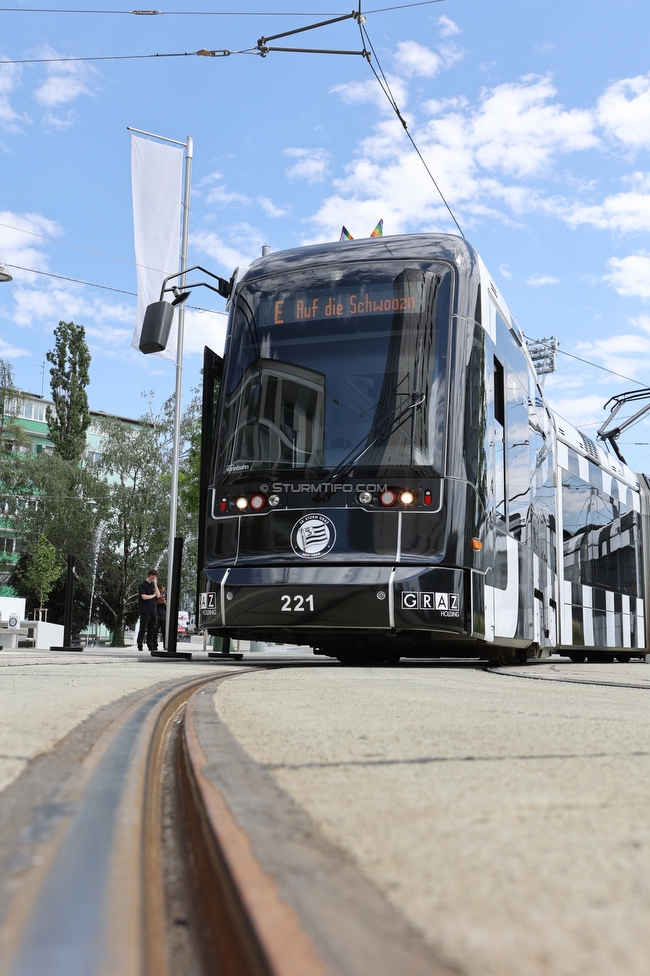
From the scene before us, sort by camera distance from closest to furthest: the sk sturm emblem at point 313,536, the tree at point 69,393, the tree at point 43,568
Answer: the sk sturm emblem at point 313,536, the tree at point 43,568, the tree at point 69,393

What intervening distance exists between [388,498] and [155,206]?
12.8 meters

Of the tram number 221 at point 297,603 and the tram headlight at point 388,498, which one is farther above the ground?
the tram headlight at point 388,498

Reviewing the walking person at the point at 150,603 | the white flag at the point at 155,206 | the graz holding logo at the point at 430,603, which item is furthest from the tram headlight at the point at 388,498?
the white flag at the point at 155,206

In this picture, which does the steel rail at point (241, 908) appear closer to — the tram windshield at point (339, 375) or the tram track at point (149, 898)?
the tram track at point (149, 898)

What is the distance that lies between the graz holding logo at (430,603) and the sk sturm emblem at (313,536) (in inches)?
29.4

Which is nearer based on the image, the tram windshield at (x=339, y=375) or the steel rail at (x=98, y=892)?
the steel rail at (x=98, y=892)

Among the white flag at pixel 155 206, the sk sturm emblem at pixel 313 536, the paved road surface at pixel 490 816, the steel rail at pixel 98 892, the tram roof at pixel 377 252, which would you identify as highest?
the white flag at pixel 155 206

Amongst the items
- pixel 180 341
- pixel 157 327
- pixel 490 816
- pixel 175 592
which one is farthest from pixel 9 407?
pixel 490 816

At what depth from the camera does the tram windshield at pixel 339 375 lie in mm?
7656

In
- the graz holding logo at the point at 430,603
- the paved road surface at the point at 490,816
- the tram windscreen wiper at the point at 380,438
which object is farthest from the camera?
the tram windscreen wiper at the point at 380,438

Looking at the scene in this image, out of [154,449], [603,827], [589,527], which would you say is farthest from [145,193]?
[154,449]

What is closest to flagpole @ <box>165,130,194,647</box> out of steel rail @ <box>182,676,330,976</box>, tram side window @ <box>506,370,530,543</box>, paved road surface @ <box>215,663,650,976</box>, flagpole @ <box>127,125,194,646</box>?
flagpole @ <box>127,125,194,646</box>

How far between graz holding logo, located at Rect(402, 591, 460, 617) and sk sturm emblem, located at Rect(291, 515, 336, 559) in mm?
748

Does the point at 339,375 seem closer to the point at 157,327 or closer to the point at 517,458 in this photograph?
the point at 157,327
